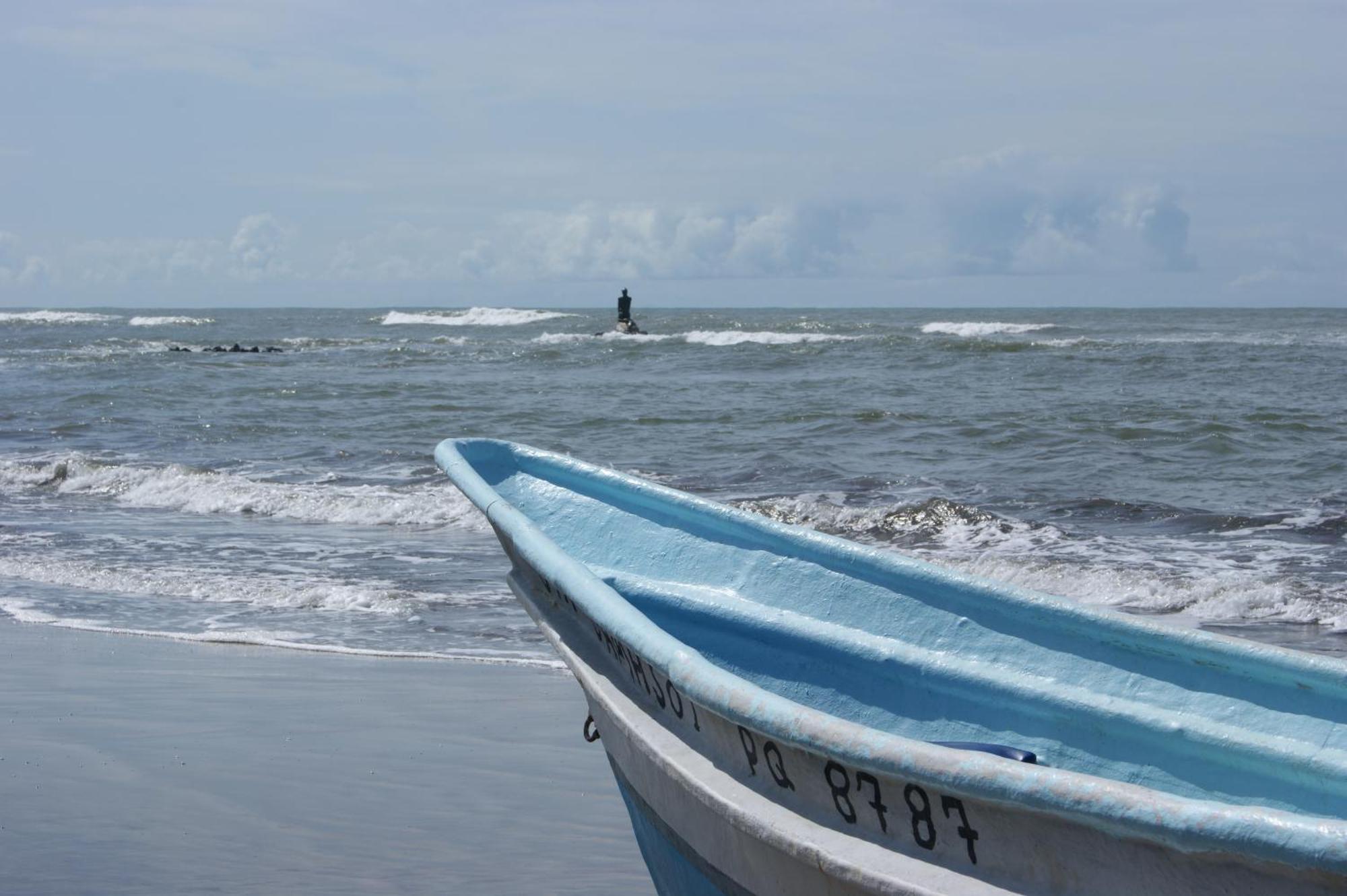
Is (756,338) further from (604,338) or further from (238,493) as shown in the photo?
(238,493)

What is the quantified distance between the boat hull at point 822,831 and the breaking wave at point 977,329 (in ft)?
131

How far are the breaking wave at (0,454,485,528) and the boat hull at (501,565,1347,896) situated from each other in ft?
25.2

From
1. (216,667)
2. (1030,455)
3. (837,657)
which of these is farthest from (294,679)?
(1030,455)

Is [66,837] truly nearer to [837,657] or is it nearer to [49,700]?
[49,700]

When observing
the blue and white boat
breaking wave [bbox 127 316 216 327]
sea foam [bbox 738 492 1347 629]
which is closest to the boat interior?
the blue and white boat

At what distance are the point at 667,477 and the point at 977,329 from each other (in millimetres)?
37156

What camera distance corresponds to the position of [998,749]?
3.10 metres

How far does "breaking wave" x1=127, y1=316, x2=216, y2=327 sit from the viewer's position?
228 ft

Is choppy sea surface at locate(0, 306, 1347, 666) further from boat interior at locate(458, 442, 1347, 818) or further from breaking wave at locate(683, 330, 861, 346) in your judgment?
breaking wave at locate(683, 330, 861, 346)

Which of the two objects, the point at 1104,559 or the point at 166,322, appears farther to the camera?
the point at 166,322

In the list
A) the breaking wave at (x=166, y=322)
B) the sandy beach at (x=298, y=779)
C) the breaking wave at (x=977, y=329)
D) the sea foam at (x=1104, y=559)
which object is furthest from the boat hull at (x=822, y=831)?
the breaking wave at (x=166, y=322)

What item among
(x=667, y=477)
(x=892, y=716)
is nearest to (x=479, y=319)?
(x=667, y=477)

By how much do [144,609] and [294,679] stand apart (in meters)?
2.07

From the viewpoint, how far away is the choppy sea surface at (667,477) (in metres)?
7.74
